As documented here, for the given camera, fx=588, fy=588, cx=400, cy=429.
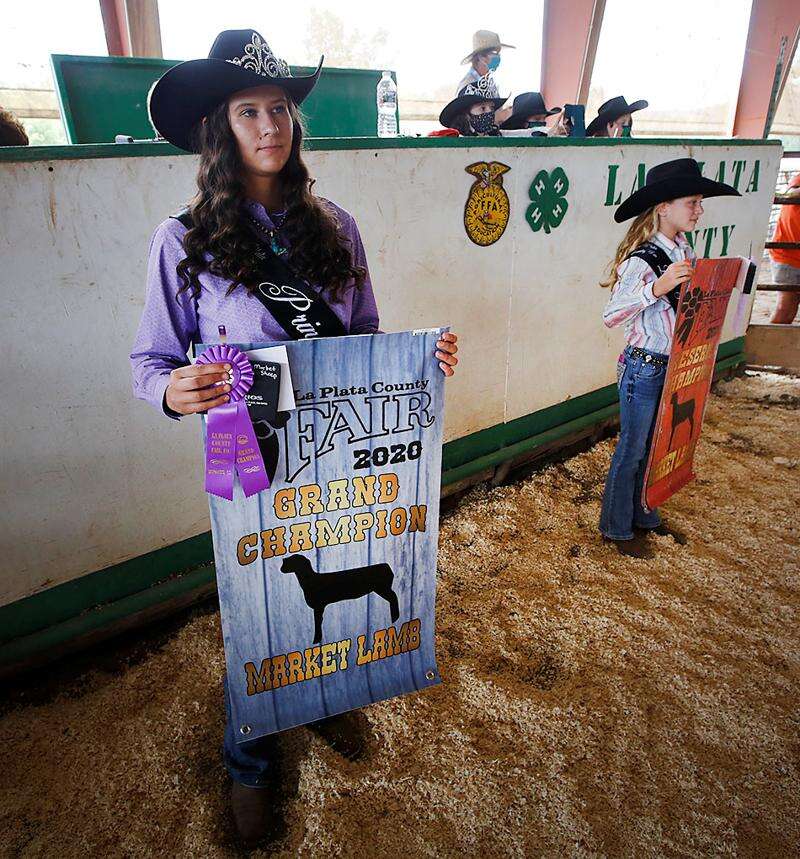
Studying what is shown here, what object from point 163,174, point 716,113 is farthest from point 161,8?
point 716,113

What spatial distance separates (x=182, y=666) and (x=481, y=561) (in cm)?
128

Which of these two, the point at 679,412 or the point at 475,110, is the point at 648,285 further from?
the point at 475,110

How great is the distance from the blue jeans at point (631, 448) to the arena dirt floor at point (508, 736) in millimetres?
190

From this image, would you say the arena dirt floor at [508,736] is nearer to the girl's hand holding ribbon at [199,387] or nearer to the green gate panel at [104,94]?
the girl's hand holding ribbon at [199,387]

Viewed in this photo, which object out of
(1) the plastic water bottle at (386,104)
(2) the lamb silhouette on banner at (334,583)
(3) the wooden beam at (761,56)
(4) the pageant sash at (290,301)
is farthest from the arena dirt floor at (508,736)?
(3) the wooden beam at (761,56)

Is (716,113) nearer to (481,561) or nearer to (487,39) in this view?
(487,39)

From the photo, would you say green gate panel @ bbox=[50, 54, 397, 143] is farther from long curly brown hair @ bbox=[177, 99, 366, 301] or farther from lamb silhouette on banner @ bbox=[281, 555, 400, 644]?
lamb silhouette on banner @ bbox=[281, 555, 400, 644]

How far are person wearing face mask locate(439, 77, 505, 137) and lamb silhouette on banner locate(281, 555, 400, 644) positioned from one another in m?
3.22

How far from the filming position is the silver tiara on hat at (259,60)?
1188 millimetres

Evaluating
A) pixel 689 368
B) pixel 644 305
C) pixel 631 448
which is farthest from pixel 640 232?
pixel 631 448

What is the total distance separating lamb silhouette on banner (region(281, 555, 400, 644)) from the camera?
1486mm

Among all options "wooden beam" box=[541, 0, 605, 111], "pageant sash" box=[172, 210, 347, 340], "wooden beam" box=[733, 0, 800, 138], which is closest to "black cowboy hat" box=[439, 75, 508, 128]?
"pageant sash" box=[172, 210, 347, 340]

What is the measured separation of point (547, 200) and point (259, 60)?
215 centimetres

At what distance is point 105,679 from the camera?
78.3 inches
